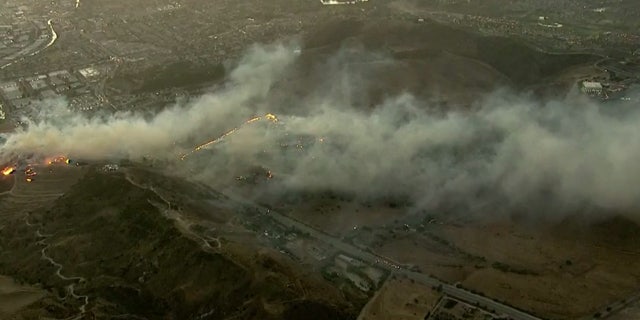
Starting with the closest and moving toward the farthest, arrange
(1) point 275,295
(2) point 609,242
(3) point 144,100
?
(1) point 275,295 < (2) point 609,242 < (3) point 144,100

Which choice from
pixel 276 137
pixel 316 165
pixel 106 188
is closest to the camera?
pixel 106 188

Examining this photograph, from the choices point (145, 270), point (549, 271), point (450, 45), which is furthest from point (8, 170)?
point (450, 45)

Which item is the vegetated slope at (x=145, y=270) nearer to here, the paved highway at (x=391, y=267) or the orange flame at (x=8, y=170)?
the paved highway at (x=391, y=267)

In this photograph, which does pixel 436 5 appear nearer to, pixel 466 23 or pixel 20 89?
pixel 466 23

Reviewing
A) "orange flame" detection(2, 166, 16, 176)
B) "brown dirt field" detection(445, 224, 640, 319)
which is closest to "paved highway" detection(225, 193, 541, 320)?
"brown dirt field" detection(445, 224, 640, 319)

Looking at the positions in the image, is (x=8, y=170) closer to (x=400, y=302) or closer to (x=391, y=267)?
(x=391, y=267)

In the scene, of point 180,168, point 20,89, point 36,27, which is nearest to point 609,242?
point 180,168

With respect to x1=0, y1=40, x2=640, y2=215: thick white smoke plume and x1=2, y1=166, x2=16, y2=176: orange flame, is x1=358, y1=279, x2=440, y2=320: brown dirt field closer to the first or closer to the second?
x1=0, y1=40, x2=640, y2=215: thick white smoke plume
